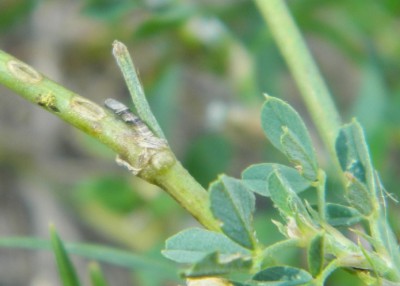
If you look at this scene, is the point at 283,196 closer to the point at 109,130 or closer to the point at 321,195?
the point at 321,195

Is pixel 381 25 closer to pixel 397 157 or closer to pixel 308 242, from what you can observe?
pixel 397 157

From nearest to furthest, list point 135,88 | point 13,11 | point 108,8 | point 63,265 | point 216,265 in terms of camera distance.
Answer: point 216,265 < point 135,88 < point 63,265 < point 108,8 < point 13,11

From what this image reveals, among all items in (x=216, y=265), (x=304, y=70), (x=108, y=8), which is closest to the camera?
(x=216, y=265)

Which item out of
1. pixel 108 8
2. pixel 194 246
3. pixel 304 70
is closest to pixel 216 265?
pixel 194 246

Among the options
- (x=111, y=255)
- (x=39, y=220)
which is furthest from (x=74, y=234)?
(x=111, y=255)

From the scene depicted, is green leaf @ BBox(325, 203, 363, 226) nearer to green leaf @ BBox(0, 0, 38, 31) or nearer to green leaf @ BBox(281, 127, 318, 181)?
green leaf @ BBox(281, 127, 318, 181)

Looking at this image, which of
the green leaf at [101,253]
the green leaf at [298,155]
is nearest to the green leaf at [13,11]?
the green leaf at [101,253]
